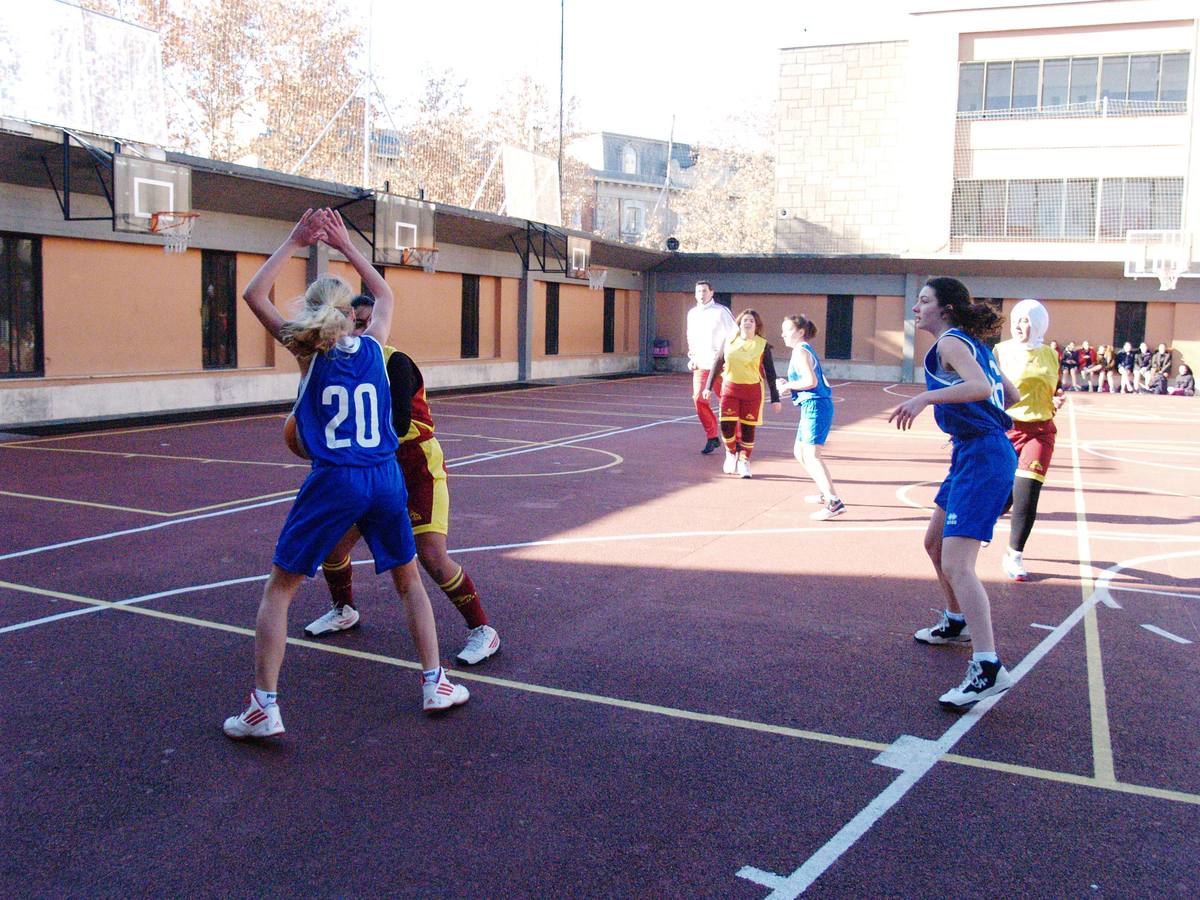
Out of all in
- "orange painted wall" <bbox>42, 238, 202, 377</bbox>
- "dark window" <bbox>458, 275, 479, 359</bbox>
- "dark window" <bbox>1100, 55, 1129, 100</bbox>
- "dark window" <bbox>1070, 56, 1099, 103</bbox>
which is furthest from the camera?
"dark window" <bbox>1070, 56, 1099, 103</bbox>

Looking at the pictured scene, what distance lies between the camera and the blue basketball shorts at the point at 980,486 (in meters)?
5.32

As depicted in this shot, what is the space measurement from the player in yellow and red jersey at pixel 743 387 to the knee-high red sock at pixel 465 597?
6.89m

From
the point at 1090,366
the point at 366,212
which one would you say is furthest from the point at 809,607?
the point at 1090,366

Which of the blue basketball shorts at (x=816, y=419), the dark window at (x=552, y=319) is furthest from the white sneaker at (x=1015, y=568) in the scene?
the dark window at (x=552, y=319)

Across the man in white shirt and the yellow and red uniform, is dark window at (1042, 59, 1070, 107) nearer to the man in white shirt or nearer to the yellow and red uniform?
the man in white shirt

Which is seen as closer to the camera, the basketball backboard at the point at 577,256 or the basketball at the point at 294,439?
the basketball at the point at 294,439

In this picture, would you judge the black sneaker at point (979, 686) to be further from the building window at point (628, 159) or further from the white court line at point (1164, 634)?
the building window at point (628, 159)

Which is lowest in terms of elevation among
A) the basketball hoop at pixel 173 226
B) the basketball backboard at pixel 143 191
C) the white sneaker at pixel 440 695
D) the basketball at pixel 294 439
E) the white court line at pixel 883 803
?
the white court line at pixel 883 803

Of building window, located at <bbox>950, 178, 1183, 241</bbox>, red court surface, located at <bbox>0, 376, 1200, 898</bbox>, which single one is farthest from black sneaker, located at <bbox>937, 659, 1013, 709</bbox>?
building window, located at <bbox>950, 178, 1183, 241</bbox>

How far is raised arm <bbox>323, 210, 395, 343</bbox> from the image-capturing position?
4.79 metres

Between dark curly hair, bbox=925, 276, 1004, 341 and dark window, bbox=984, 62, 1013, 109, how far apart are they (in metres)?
31.5

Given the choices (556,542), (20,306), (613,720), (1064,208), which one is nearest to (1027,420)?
(556,542)

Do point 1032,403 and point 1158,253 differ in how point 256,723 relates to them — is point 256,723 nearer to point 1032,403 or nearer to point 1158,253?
point 1032,403

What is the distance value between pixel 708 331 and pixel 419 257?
1007 centimetres
